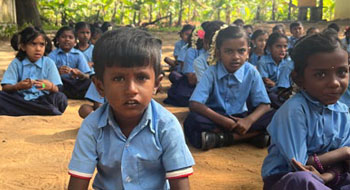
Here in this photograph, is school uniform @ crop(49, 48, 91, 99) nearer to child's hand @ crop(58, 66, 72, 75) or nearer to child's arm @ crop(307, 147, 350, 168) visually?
child's hand @ crop(58, 66, 72, 75)

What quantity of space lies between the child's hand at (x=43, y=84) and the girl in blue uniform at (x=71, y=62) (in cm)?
93

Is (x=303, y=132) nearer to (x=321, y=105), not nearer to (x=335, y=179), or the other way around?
(x=321, y=105)

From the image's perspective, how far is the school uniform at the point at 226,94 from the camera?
3865 mm

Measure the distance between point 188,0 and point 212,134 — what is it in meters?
12.8

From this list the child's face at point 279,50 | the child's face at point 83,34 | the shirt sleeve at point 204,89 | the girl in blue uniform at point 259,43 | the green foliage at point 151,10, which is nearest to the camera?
the shirt sleeve at point 204,89

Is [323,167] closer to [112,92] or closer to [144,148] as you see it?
[144,148]

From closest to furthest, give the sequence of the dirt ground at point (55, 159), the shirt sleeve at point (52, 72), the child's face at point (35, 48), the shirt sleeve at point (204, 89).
→ 1. the dirt ground at point (55, 159)
2. the shirt sleeve at point (204, 89)
3. the child's face at point (35, 48)
4. the shirt sleeve at point (52, 72)

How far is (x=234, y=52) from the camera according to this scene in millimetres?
3742

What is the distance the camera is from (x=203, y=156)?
3578 millimetres

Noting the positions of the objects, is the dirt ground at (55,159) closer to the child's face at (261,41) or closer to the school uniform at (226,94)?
the school uniform at (226,94)

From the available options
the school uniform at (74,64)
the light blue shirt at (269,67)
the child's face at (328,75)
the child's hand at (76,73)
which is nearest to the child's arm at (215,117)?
the child's face at (328,75)

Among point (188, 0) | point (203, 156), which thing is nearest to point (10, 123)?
point (203, 156)

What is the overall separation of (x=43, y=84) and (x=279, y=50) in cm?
292

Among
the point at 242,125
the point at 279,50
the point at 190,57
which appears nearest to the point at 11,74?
the point at 190,57
